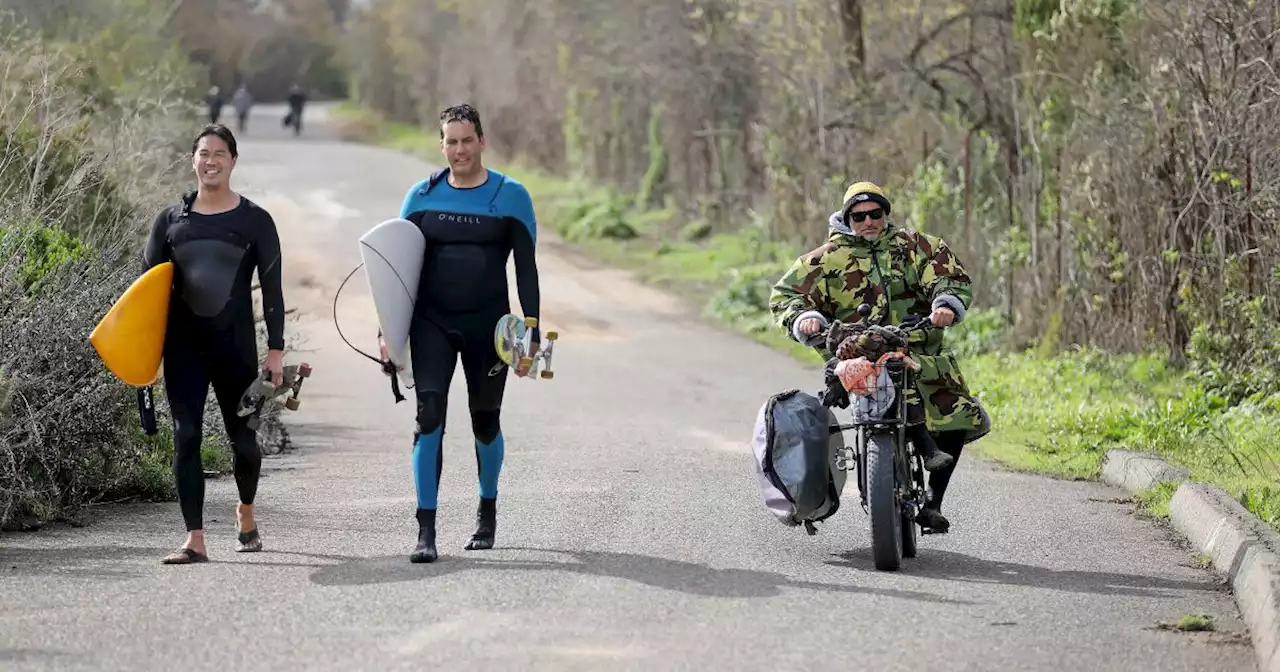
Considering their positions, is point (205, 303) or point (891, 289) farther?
point (891, 289)

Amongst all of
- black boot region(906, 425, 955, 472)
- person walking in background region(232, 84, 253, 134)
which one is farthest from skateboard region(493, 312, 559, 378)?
person walking in background region(232, 84, 253, 134)

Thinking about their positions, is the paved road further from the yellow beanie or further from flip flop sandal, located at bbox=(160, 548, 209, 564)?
the yellow beanie

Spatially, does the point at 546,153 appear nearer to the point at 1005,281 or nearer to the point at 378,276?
the point at 1005,281

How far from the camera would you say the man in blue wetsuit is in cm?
909

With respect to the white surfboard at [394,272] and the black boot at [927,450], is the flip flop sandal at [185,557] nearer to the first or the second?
the white surfboard at [394,272]

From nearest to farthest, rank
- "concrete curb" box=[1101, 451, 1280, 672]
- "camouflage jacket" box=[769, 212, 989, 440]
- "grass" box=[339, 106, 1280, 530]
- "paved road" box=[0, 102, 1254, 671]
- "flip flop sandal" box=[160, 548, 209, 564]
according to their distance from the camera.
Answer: "paved road" box=[0, 102, 1254, 671]
"concrete curb" box=[1101, 451, 1280, 672]
"flip flop sandal" box=[160, 548, 209, 564]
"camouflage jacket" box=[769, 212, 989, 440]
"grass" box=[339, 106, 1280, 530]

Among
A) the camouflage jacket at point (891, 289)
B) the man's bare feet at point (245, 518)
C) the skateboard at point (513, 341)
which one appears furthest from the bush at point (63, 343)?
the camouflage jacket at point (891, 289)

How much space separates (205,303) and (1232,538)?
4.40 m

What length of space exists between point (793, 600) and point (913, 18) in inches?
736

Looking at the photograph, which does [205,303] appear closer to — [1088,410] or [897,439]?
[897,439]

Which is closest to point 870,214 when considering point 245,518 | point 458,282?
point 458,282

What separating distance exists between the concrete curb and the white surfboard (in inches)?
138

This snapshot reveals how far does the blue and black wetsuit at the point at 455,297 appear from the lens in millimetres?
9086

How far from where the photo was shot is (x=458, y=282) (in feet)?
29.9
